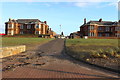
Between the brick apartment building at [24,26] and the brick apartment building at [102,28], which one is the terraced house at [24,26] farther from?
the brick apartment building at [102,28]

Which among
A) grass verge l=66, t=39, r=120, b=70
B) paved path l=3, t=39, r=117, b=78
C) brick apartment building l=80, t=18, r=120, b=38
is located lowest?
paved path l=3, t=39, r=117, b=78

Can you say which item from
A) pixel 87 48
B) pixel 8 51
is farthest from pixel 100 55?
pixel 8 51

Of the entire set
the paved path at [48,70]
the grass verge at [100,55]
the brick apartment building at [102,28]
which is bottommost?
the paved path at [48,70]

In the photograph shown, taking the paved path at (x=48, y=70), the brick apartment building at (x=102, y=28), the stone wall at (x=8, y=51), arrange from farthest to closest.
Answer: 1. the brick apartment building at (x=102, y=28)
2. the stone wall at (x=8, y=51)
3. the paved path at (x=48, y=70)

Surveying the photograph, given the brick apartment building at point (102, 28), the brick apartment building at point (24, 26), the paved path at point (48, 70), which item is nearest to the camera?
the paved path at point (48, 70)

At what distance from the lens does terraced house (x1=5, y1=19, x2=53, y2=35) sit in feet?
185

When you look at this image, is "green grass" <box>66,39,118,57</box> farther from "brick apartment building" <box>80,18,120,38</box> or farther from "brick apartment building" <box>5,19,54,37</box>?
→ "brick apartment building" <box>5,19,54,37</box>

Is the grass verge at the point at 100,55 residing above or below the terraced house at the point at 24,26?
below

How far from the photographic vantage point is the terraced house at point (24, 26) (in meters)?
56.4

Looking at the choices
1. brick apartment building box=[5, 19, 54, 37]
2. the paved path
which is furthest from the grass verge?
brick apartment building box=[5, 19, 54, 37]

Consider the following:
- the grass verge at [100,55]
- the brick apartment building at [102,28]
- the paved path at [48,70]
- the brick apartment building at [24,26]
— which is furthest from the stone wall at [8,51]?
the brick apartment building at [102,28]

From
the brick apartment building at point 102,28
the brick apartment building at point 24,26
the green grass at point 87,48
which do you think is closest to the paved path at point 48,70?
the green grass at point 87,48

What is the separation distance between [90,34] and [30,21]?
30.7 m

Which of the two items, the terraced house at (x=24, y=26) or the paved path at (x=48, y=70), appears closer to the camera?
the paved path at (x=48, y=70)
